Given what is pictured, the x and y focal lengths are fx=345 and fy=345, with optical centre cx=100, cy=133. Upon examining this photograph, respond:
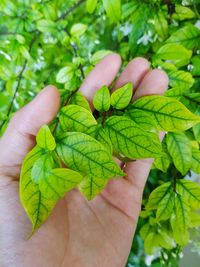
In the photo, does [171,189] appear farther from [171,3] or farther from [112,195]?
[171,3]

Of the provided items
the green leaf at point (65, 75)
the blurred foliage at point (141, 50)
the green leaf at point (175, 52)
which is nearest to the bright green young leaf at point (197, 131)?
the blurred foliage at point (141, 50)

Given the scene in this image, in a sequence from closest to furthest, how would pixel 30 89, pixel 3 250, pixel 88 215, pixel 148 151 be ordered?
pixel 148 151 → pixel 3 250 → pixel 88 215 → pixel 30 89

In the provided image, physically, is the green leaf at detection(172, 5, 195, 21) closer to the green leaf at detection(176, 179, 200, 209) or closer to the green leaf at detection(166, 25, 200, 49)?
the green leaf at detection(166, 25, 200, 49)

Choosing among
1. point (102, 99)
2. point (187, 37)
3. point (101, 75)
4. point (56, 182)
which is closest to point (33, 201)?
point (56, 182)

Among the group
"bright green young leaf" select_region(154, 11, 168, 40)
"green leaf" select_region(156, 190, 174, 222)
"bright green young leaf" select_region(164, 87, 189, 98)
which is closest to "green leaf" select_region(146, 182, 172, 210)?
"green leaf" select_region(156, 190, 174, 222)

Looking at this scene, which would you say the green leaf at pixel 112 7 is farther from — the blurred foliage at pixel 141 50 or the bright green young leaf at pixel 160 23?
the bright green young leaf at pixel 160 23

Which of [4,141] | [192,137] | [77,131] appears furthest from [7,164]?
[192,137]
